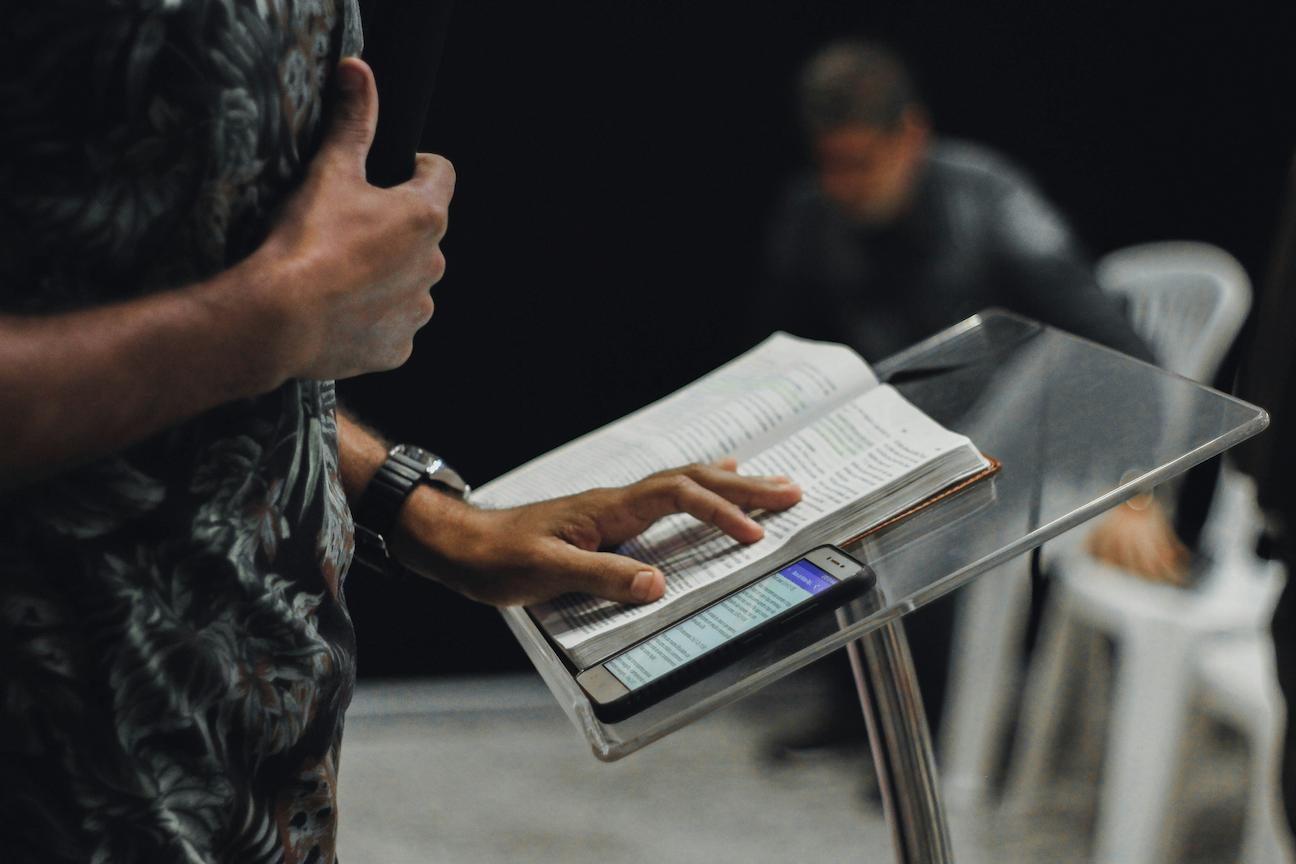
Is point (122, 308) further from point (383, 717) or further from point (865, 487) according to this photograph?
point (383, 717)

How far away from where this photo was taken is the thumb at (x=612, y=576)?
0.71 meters

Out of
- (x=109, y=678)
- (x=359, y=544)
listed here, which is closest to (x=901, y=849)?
(x=359, y=544)

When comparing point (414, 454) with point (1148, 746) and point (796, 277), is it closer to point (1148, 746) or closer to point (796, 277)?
point (1148, 746)

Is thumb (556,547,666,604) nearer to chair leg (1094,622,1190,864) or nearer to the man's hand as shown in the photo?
the man's hand

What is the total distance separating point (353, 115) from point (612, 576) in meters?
0.29

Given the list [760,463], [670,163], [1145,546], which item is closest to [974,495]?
[760,463]

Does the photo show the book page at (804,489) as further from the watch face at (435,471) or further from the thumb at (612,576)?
the watch face at (435,471)

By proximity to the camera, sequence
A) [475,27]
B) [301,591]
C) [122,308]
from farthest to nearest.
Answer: [475,27] → [301,591] → [122,308]

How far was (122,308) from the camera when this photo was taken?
20.1 inches

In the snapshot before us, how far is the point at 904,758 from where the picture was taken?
33.5 inches

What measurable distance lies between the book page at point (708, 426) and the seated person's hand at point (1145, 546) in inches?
53.7

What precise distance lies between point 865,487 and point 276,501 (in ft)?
1.12

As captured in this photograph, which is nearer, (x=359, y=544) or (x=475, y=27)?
(x=359, y=544)

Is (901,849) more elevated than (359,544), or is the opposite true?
(359,544)
